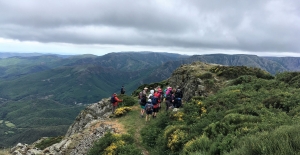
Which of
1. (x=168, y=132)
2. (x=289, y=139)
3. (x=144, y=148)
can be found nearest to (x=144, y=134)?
(x=144, y=148)

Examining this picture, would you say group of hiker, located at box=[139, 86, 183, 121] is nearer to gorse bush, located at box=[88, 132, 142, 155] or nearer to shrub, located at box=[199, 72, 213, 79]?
gorse bush, located at box=[88, 132, 142, 155]

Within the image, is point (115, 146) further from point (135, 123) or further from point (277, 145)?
point (277, 145)

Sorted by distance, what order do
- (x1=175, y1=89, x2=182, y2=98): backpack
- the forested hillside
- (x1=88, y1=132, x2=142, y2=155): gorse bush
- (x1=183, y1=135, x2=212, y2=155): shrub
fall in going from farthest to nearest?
1. (x1=175, y1=89, x2=182, y2=98): backpack
2. (x1=88, y1=132, x2=142, y2=155): gorse bush
3. (x1=183, y1=135, x2=212, y2=155): shrub
4. the forested hillside

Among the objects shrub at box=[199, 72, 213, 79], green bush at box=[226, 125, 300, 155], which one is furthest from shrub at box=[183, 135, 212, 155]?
shrub at box=[199, 72, 213, 79]

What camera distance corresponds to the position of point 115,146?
55.2 feet

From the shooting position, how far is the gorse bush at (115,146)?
16031 mm

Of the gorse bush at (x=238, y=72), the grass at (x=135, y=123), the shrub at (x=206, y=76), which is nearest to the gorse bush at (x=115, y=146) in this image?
the grass at (x=135, y=123)

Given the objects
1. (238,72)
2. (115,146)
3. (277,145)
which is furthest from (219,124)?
(238,72)

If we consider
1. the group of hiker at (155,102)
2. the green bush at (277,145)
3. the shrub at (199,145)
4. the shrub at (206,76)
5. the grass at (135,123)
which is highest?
the green bush at (277,145)

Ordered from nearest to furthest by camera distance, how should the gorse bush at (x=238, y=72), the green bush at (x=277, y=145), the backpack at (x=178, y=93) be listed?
1. the green bush at (x=277, y=145)
2. the backpack at (x=178, y=93)
3. the gorse bush at (x=238, y=72)

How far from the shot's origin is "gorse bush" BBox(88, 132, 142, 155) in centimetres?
1603

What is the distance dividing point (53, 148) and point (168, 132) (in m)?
13.4

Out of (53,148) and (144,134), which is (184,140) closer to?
(144,134)

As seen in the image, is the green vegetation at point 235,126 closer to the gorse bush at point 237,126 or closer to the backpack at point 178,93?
the gorse bush at point 237,126
